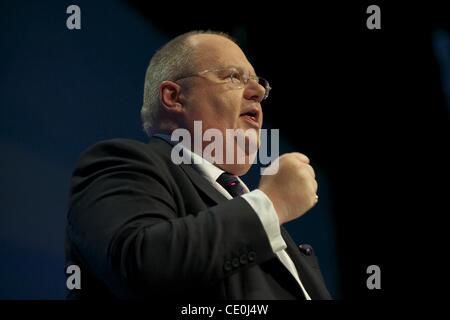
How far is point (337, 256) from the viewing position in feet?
6.88

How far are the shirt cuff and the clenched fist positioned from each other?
0.03 meters

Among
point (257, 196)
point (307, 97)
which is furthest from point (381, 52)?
point (257, 196)

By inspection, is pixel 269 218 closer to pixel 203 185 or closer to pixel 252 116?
pixel 203 185

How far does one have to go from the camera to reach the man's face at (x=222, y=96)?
1.33 metres

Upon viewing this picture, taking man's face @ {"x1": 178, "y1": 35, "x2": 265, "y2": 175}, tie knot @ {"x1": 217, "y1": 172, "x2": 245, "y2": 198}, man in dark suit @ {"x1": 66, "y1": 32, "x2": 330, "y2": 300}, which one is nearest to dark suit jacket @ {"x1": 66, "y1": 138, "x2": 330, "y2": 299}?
man in dark suit @ {"x1": 66, "y1": 32, "x2": 330, "y2": 300}

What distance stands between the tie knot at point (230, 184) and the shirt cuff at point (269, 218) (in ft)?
0.84

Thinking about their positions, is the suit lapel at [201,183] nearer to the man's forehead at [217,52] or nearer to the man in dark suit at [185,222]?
the man in dark suit at [185,222]

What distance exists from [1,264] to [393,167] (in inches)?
54.0

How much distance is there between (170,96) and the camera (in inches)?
55.1

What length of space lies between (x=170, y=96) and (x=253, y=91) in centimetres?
21

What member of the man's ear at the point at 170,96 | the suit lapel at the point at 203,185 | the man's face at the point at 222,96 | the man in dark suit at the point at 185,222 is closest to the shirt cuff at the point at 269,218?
the man in dark suit at the point at 185,222

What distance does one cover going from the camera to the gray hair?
1426 mm

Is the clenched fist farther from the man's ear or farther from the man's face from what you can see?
the man's ear

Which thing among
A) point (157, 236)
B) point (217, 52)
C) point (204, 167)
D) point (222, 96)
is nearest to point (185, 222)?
point (157, 236)
